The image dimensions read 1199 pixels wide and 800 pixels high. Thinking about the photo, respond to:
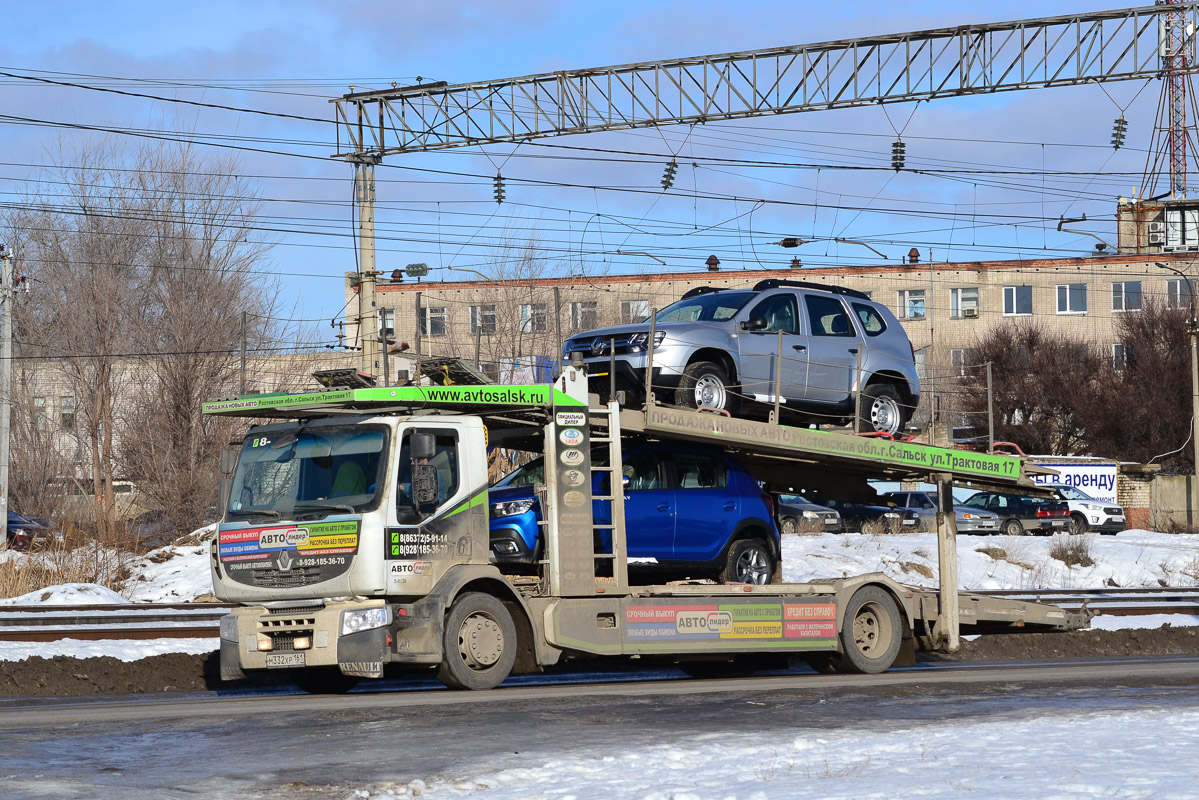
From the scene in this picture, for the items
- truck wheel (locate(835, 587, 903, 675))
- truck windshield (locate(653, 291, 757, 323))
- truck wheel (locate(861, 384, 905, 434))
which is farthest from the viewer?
truck wheel (locate(861, 384, 905, 434))

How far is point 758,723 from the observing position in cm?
1009

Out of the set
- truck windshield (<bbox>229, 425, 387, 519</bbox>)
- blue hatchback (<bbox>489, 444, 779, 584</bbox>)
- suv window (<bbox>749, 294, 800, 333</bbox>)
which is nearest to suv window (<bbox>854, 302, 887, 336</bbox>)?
suv window (<bbox>749, 294, 800, 333</bbox>)

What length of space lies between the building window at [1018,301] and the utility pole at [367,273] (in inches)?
1848

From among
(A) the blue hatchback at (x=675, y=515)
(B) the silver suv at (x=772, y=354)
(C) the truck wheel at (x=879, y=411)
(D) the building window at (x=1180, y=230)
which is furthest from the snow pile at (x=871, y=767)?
(D) the building window at (x=1180, y=230)

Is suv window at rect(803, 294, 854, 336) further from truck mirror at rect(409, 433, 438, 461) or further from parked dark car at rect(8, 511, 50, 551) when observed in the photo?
parked dark car at rect(8, 511, 50, 551)

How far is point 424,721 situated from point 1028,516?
107ft

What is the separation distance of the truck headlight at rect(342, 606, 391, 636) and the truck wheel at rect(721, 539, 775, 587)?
157 inches

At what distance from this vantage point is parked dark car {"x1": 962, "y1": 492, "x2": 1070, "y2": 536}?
39.7 m

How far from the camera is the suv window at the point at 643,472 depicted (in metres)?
13.4

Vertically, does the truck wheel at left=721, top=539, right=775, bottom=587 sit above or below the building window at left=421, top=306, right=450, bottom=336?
below

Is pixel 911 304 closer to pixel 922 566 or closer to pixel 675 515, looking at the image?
pixel 922 566

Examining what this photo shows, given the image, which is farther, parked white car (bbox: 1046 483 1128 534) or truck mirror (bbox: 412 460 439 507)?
parked white car (bbox: 1046 483 1128 534)

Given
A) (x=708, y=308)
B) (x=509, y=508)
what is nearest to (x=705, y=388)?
(x=708, y=308)

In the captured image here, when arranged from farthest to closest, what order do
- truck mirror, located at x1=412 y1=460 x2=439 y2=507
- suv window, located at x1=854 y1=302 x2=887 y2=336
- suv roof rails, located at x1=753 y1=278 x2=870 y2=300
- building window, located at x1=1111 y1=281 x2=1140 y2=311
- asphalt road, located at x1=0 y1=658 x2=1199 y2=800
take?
building window, located at x1=1111 y1=281 x2=1140 y2=311
suv window, located at x1=854 y1=302 x2=887 y2=336
suv roof rails, located at x1=753 y1=278 x2=870 y2=300
truck mirror, located at x1=412 y1=460 x2=439 y2=507
asphalt road, located at x1=0 y1=658 x2=1199 y2=800
